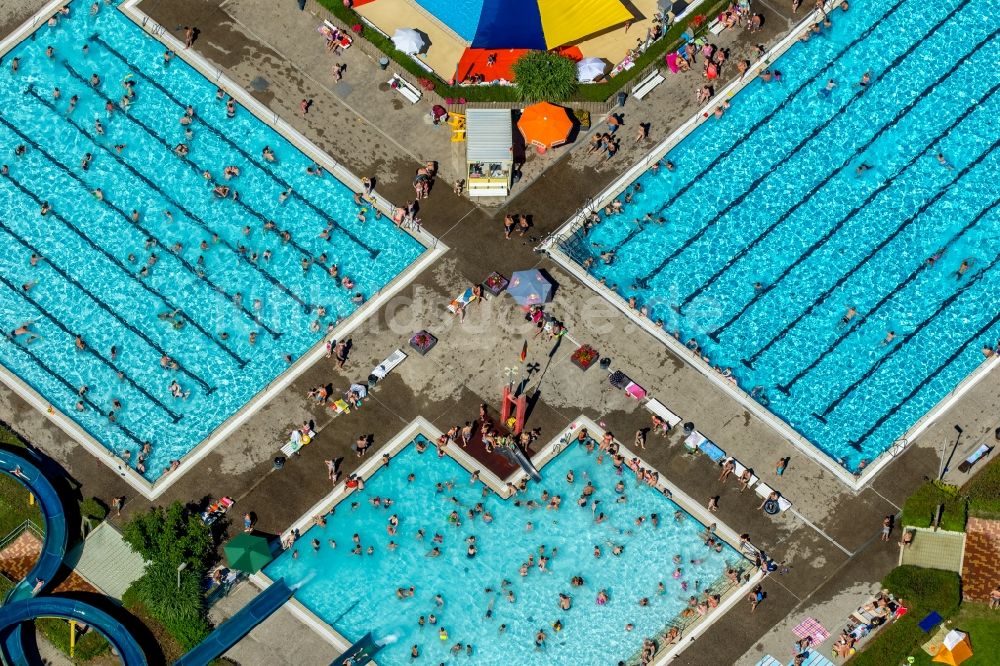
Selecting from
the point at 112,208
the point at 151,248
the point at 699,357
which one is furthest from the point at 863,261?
the point at 112,208

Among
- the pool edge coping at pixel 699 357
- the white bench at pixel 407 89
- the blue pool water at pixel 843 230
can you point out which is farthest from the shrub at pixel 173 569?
the white bench at pixel 407 89

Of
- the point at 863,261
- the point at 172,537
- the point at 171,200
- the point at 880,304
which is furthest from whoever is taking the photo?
the point at 171,200

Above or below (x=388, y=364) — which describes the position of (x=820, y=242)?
below

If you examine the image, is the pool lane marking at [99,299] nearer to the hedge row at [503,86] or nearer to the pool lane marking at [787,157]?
the hedge row at [503,86]

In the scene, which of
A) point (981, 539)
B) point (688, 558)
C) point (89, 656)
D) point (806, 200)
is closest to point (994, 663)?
point (981, 539)

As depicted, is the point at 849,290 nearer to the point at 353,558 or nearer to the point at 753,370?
the point at 753,370

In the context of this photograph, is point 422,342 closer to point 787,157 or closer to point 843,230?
point 787,157
